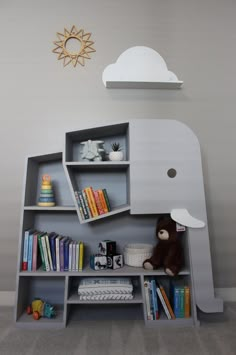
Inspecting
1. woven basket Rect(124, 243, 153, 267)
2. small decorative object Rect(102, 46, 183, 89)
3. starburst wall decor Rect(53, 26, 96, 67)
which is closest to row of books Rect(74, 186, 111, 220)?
woven basket Rect(124, 243, 153, 267)

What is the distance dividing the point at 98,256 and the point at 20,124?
3.63ft

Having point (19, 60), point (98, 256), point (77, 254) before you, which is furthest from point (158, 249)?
point (19, 60)

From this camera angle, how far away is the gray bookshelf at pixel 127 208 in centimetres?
153

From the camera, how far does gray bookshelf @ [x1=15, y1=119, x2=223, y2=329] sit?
153cm

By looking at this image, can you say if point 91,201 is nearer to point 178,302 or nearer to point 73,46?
point 178,302

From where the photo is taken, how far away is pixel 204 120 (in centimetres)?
192

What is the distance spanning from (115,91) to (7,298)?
1684 millimetres

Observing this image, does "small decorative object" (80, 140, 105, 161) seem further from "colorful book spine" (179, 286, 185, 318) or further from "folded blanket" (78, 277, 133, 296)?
"colorful book spine" (179, 286, 185, 318)

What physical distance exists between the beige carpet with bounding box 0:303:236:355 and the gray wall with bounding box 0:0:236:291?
0.46 meters

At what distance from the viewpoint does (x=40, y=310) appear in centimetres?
158

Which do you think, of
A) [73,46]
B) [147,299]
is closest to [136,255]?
[147,299]

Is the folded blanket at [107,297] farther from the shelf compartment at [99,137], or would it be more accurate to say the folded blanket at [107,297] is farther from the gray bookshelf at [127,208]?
the shelf compartment at [99,137]

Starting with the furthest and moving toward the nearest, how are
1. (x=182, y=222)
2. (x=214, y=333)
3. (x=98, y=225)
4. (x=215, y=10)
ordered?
(x=215, y=10)
(x=98, y=225)
(x=182, y=222)
(x=214, y=333)

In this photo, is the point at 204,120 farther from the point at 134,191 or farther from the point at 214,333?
the point at 214,333
